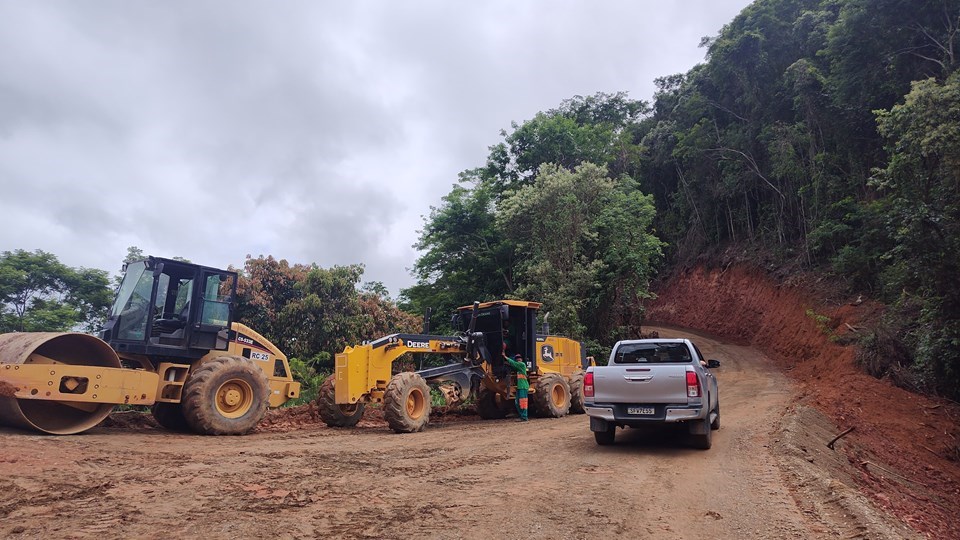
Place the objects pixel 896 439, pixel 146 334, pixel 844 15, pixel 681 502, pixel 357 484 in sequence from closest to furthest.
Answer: pixel 681 502
pixel 357 484
pixel 146 334
pixel 896 439
pixel 844 15

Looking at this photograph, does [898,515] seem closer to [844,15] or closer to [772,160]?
[844,15]

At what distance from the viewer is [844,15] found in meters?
21.9

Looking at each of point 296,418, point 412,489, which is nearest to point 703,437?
point 412,489

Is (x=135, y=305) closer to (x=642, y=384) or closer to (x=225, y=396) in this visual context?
(x=225, y=396)

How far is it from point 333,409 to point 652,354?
6823mm

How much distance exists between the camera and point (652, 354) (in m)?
9.88

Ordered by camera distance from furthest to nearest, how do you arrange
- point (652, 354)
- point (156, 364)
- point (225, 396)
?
1. point (225, 396)
2. point (156, 364)
3. point (652, 354)

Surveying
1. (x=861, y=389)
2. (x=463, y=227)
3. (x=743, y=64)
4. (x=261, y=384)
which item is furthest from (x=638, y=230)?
(x=261, y=384)

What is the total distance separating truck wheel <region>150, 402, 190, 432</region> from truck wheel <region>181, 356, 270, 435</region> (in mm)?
1160

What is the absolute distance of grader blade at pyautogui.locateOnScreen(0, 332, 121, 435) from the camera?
8383 mm

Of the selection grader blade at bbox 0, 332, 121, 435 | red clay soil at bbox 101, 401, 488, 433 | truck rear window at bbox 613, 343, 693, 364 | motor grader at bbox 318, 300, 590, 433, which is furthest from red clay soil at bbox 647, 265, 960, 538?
grader blade at bbox 0, 332, 121, 435

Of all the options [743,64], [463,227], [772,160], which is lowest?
[463,227]

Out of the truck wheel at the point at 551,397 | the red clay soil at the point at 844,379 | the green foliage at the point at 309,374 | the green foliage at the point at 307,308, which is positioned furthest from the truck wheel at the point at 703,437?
the green foliage at the point at 307,308

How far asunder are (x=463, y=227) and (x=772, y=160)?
663 inches
